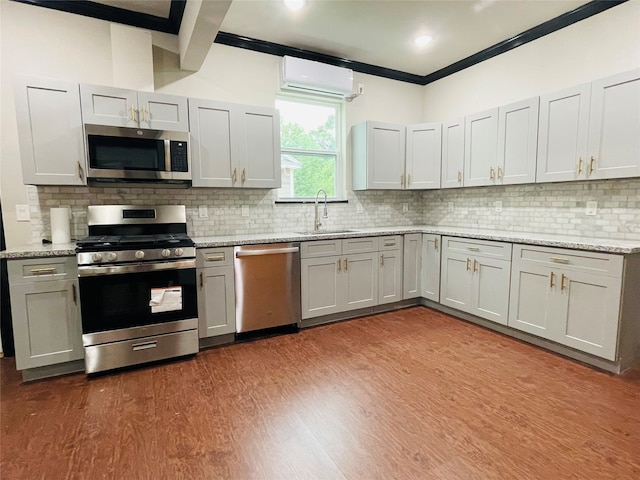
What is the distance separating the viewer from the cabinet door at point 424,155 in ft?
13.6

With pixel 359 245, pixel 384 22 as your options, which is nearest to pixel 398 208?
pixel 359 245

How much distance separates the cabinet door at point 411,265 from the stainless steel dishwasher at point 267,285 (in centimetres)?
138

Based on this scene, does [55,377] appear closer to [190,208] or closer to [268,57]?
[190,208]

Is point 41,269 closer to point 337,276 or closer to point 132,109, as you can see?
point 132,109

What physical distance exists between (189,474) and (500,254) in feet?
9.63

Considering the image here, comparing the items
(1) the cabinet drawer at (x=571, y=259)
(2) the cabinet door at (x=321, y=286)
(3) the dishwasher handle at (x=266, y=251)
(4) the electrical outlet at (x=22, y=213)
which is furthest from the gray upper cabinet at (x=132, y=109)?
(1) the cabinet drawer at (x=571, y=259)

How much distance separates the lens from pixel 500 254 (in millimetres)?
3168

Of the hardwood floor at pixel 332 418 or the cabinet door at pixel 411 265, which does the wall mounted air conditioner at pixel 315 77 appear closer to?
the cabinet door at pixel 411 265

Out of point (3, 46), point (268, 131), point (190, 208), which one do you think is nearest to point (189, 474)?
point (190, 208)

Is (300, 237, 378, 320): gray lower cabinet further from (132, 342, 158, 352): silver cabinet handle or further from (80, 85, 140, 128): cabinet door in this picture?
(80, 85, 140, 128): cabinet door

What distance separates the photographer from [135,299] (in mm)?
2566

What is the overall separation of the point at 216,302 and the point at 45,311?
1176 mm

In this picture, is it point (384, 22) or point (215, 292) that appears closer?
point (215, 292)

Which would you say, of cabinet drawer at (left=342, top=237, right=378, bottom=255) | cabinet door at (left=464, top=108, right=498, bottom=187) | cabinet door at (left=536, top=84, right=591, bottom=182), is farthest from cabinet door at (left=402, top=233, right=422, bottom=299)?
cabinet door at (left=536, top=84, right=591, bottom=182)
